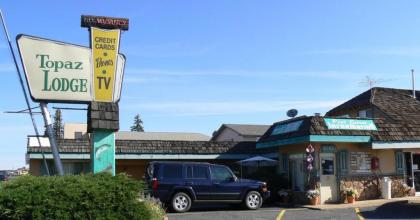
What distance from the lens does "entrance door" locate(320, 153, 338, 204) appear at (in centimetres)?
2394

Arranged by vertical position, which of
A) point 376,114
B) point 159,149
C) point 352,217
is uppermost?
point 376,114

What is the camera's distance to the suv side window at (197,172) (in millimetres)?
20430

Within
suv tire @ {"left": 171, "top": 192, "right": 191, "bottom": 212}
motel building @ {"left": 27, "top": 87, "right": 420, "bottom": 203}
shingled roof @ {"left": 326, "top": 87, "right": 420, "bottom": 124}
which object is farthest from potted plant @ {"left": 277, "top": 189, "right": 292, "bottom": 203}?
shingled roof @ {"left": 326, "top": 87, "right": 420, "bottom": 124}

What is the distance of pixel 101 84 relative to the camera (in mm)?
12609

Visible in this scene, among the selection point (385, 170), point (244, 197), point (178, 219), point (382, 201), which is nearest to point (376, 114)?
point (385, 170)

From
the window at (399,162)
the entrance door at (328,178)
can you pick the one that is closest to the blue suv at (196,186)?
the entrance door at (328,178)

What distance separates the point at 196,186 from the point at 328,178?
272 inches

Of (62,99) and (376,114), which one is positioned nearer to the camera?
(62,99)

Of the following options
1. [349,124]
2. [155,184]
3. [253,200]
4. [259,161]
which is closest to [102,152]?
[155,184]

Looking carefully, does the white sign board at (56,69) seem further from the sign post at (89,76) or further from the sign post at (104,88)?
the sign post at (104,88)

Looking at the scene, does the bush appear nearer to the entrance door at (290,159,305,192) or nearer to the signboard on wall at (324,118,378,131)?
the signboard on wall at (324,118,378,131)

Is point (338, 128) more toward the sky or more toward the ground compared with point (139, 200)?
more toward the sky

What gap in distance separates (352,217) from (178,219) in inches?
221

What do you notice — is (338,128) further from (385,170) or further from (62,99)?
(62,99)
